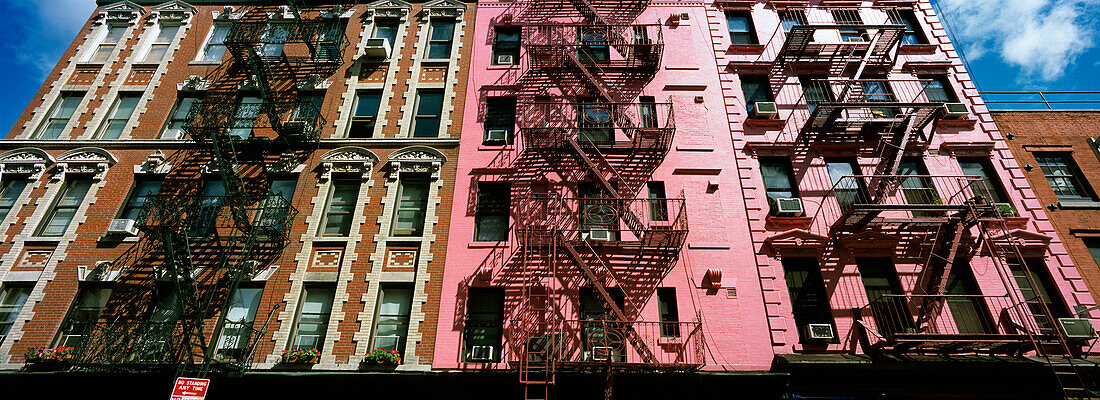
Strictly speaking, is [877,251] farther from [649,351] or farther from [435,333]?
[435,333]

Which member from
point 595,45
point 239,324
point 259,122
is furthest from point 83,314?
point 595,45

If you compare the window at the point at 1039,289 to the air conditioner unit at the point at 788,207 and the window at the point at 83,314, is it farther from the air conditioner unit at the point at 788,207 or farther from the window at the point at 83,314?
the window at the point at 83,314

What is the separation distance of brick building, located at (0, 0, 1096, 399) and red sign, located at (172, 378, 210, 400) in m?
0.58

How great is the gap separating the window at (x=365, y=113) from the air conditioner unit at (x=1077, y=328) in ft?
60.5

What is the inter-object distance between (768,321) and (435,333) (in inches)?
314

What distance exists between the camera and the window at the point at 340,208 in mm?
14602

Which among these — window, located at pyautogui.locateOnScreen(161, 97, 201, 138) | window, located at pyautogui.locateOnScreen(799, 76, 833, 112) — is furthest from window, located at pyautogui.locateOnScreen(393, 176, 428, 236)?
window, located at pyautogui.locateOnScreen(799, 76, 833, 112)

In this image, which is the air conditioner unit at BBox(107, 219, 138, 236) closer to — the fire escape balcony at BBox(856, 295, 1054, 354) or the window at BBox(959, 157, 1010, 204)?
the fire escape balcony at BBox(856, 295, 1054, 354)

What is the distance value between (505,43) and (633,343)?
1144 cm

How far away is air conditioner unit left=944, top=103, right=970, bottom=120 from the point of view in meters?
15.6

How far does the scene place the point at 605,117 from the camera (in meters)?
16.2

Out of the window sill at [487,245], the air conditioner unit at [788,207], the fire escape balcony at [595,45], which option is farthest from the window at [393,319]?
the air conditioner unit at [788,207]

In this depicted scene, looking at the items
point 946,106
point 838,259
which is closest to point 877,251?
point 838,259

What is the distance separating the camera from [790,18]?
18.9m
